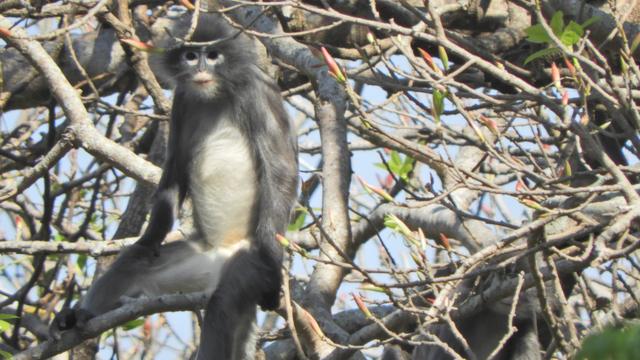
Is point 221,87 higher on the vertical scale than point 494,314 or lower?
higher

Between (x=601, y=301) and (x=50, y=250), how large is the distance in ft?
8.11

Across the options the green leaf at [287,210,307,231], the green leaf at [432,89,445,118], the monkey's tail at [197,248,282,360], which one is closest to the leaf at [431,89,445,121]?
the green leaf at [432,89,445,118]

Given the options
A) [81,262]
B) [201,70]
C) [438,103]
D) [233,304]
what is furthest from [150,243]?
[438,103]

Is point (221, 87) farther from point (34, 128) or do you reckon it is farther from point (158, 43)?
point (34, 128)

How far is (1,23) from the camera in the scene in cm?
537

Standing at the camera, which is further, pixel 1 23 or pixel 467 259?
pixel 1 23

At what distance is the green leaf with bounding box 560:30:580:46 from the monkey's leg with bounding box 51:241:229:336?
2339 millimetres

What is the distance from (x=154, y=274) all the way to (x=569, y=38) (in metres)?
2.80

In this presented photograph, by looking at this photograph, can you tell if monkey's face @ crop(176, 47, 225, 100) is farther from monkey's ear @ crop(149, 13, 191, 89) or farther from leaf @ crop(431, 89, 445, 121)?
leaf @ crop(431, 89, 445, 121)

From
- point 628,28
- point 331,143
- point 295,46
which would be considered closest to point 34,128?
point 295,46

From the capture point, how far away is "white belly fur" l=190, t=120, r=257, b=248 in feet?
19.6

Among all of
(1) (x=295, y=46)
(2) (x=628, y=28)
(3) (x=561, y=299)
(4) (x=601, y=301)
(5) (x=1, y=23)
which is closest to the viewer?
(3) (x=561, y=299)

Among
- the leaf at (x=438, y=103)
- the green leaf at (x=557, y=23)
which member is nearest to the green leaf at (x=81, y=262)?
the leaf at (x=438, y=103)

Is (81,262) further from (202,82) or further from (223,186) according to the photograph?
(202,82)
